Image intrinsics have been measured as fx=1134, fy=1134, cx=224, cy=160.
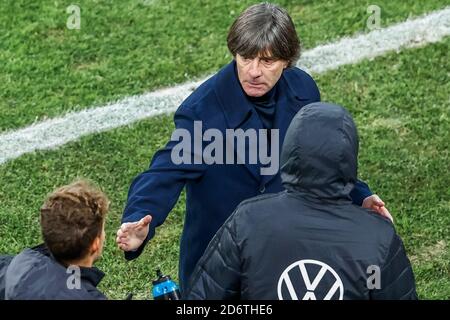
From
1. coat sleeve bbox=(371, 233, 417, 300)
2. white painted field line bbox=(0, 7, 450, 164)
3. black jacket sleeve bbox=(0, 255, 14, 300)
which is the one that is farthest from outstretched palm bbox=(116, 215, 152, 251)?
white painted field line bbox=(0, 7, 450, 164)

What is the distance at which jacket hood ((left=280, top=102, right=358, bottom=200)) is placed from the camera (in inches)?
144

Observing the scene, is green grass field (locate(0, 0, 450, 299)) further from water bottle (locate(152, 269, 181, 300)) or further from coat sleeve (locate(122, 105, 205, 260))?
water bottle (locate(152, 269, 181, 300))

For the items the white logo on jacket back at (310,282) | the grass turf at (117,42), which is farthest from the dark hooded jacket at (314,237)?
the grass turf at (117,42)

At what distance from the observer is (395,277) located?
3.66 meters

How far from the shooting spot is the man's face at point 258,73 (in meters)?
4.45

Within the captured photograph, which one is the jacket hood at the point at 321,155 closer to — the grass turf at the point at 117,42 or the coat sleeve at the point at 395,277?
the coat sleeve at the point at 395,277

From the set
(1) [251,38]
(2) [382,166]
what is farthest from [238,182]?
(2) [382,166]

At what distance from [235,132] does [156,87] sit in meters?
3.32

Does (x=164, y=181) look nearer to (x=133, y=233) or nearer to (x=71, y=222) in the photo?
(x=133, y=233)

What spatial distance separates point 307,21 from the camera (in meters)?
8.30

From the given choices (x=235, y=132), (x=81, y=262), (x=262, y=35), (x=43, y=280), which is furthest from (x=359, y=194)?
(x=43, y=280)

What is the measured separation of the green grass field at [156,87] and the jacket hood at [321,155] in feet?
7.87

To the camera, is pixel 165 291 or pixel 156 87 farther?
pixel 156 87

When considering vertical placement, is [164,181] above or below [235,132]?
below
